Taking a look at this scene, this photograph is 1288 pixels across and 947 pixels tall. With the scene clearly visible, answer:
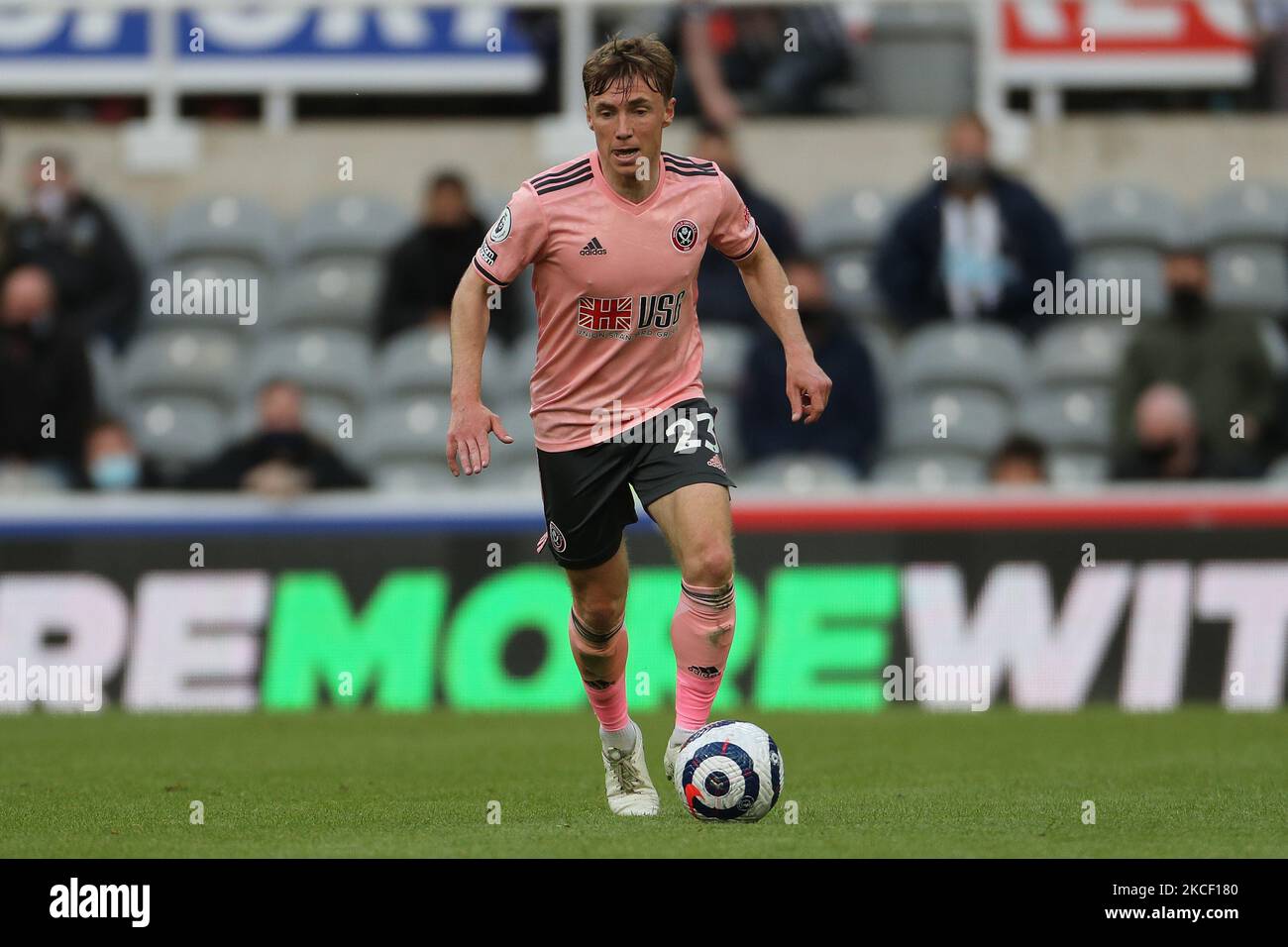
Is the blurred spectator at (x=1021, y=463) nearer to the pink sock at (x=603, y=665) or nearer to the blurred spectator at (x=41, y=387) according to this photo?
the blurred spectator at (x=41, y=387)

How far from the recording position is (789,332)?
24.7 feet

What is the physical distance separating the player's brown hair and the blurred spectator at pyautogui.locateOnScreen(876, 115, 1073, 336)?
6.72 metres

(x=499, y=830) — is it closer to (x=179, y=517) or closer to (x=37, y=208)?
(x=179, y=517)

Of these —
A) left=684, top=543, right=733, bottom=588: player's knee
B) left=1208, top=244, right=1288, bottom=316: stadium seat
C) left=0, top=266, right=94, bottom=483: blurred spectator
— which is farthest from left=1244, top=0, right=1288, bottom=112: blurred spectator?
left=684, top=543, right=733, bottom=588: player's knee

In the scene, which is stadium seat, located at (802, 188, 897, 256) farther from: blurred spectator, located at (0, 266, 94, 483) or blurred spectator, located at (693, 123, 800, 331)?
blurred spectator, located at (0, 266, 94, 483)

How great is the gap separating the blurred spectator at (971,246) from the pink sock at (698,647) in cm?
687

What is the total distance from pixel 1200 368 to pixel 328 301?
5.67 metres

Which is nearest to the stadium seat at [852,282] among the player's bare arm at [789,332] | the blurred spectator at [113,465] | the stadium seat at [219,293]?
the stadium seat at [219,293]

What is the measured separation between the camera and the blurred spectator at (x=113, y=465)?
1313 centimetres

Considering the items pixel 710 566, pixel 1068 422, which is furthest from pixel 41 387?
pixel 710 566

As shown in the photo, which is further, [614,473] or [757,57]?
[757,57]

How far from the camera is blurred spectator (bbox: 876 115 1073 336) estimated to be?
45.0ft

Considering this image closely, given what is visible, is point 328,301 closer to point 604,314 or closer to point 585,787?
point 585,787
